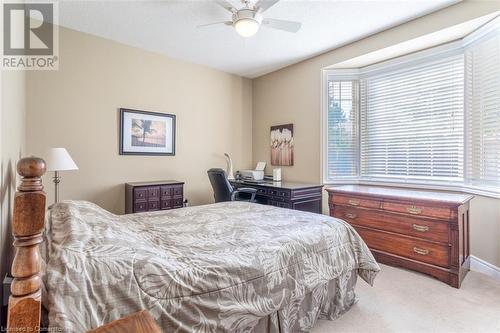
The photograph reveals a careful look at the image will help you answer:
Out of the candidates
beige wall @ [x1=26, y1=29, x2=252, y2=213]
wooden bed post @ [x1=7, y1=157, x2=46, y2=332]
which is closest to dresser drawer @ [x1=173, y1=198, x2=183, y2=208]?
beige wall @ [x1=26, y1=29, x2=252, y2=213]

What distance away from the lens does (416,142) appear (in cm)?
351

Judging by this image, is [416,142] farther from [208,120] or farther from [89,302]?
[89,302]

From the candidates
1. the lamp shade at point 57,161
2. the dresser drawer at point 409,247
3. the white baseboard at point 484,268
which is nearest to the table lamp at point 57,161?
the lamp shade at point 57,161

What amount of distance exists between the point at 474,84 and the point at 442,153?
2.80 feet

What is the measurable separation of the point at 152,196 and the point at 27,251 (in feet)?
10.1

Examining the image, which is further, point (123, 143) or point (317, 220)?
point (123, 143)

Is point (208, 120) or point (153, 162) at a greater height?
point (208, 120)

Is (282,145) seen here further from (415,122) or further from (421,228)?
(421,228)

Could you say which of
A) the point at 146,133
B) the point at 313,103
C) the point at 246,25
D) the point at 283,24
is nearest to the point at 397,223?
the point at 313,103

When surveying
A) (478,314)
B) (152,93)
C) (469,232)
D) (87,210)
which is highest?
(152,93)

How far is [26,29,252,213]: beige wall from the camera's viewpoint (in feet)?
10.7

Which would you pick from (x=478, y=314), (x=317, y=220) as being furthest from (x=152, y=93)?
(x=478, y=314)

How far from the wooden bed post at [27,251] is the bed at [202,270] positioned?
187 mm

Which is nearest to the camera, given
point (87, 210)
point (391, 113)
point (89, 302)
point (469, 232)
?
point (89, 302)
